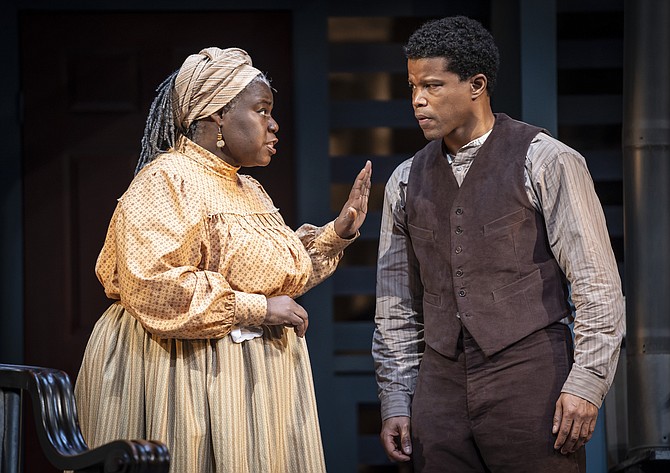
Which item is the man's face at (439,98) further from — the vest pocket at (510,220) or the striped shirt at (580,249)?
the vest pocket at (510,220)

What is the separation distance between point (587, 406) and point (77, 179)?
9.44ft

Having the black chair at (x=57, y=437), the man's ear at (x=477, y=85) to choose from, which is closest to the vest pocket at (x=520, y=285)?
the man's ear at (x=477, y=85)

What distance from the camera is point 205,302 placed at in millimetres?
2523

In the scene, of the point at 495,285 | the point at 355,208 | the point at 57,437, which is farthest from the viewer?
the point at 355,208

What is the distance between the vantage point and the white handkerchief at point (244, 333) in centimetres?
266

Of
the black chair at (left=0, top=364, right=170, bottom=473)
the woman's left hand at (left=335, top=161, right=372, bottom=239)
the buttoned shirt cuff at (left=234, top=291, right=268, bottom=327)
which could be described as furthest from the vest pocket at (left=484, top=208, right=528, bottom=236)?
the black chair at (left=0, top=364, right=170, bottom=473)

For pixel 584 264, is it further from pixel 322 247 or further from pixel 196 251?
pixel 196 251

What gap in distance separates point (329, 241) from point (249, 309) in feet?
1.67

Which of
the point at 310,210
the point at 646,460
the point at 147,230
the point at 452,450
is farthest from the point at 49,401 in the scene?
the point at 310,210

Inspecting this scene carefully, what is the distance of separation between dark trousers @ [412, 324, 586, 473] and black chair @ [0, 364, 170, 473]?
1033mm

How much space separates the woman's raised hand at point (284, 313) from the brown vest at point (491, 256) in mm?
335

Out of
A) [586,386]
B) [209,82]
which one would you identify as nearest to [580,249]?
[586,386]

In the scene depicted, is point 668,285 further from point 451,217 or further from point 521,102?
point 451,217

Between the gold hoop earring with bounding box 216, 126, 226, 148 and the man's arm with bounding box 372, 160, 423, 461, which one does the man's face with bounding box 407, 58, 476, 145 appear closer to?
the man's arm with bounding box 372, 160, 423, 461
